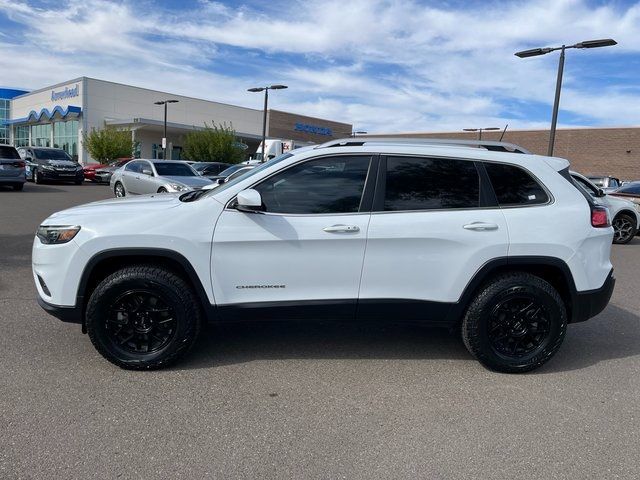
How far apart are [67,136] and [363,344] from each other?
5038 cm

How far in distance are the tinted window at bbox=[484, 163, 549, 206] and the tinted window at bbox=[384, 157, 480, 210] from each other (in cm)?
16

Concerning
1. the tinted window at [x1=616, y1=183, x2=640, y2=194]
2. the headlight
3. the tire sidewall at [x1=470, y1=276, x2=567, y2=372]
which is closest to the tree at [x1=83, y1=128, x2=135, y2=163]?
the tinted window at [x1=616, y1=183, x2=640, y2=194]

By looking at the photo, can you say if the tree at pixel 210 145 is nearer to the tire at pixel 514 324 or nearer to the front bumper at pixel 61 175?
the front bumper at pixel 61 175

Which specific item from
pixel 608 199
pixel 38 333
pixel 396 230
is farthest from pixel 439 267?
pixel 608 199

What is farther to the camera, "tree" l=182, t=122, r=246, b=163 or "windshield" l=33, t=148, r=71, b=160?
"tree" l=182, t=122, r=246, b=163

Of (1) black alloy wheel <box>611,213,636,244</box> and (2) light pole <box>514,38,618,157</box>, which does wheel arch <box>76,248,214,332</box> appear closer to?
(1) black alloy wheel <box>611,213,636,244</box>

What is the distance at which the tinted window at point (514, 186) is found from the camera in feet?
13.4

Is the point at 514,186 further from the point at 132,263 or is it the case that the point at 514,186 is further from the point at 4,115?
the point at 4,115

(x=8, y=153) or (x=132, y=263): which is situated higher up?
(x=8, y=153)

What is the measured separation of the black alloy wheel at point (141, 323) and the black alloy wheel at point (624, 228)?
11402mm

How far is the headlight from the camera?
381 cm

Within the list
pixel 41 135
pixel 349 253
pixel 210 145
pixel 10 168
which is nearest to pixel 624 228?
pixel 349 253

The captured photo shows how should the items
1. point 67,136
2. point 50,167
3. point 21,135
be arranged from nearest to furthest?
point 50,167, point 67,136, point 21,135

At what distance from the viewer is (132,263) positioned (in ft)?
12.9
